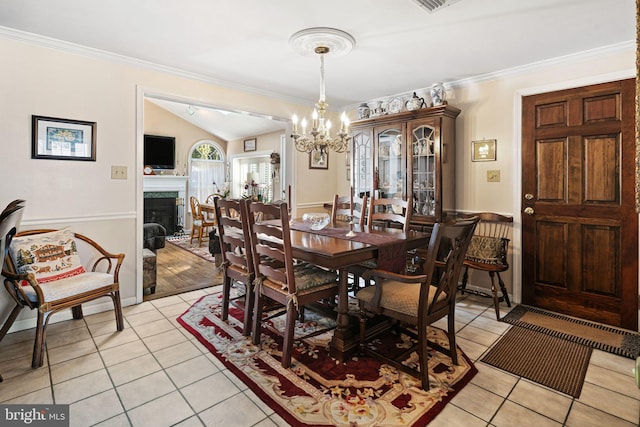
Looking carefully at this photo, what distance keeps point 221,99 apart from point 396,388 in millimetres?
3387

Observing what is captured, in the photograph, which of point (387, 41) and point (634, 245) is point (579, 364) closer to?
point (634, 245)

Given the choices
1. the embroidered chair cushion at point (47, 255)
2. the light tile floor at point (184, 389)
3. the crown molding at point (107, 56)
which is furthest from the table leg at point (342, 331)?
the crown molding at point (107, 56)

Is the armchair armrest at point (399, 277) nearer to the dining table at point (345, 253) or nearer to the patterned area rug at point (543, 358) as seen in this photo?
the dining table at point (345, 253)

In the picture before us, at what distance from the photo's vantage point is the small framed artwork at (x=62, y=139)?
106 inches

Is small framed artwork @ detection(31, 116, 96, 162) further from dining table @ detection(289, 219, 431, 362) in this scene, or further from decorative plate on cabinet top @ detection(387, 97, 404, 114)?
decorative plate on cabinet top @ detection(387, 97, 404, 114)

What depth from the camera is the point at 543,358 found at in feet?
7.45

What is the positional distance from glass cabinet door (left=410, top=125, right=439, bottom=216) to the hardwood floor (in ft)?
8.41

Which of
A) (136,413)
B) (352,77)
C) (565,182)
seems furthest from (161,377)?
(565,182)

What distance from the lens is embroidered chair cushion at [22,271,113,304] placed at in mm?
2242

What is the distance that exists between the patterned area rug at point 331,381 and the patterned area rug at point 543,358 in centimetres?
29

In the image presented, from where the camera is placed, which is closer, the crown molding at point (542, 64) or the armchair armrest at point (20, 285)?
the armchair armrest at point (20, 285)

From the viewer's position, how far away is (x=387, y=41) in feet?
8.84

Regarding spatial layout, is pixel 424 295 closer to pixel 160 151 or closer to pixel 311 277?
pixel 311 277

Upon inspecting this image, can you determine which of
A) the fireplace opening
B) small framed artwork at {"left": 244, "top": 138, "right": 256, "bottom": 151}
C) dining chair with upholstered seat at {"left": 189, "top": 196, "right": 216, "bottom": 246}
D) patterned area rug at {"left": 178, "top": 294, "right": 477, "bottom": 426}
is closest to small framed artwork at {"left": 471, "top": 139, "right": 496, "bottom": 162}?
patterned area rug at {"left": 178, "top": 294, "right": 477, "bottom": 426}
